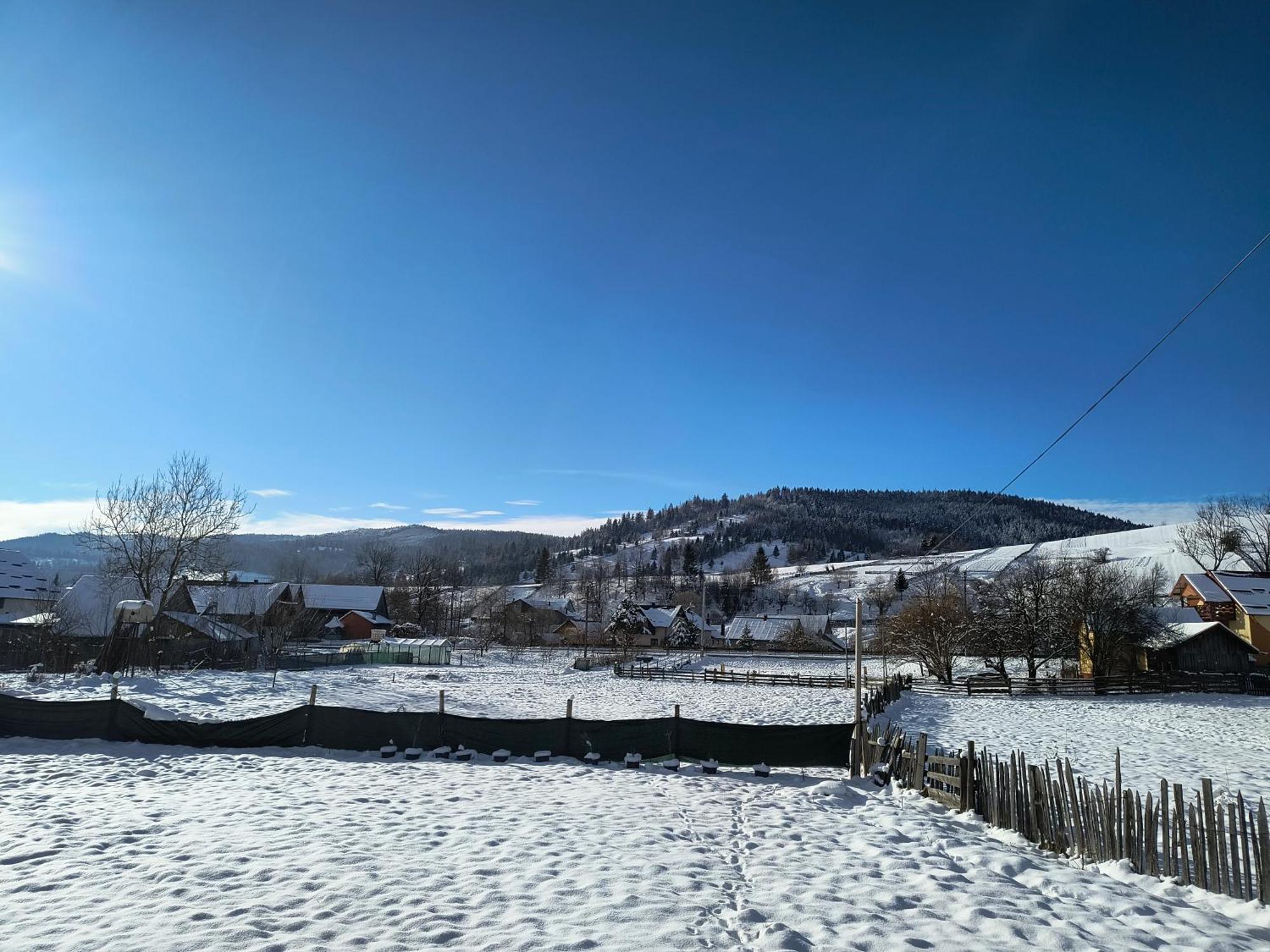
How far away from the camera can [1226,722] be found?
25.8 meters

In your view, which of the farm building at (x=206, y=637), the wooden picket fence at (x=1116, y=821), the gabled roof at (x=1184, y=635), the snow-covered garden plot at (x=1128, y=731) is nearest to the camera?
the wooden picket fence at (x=1116, y=821)

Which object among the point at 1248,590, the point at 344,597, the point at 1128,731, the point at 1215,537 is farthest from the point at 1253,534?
the point at 344,597

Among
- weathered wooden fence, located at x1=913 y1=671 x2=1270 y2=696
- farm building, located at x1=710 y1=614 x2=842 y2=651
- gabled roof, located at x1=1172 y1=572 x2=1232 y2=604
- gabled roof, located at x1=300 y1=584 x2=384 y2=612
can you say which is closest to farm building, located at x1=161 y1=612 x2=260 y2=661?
gabled roof, located at x1=300 y1=584 x2=384 y2=612

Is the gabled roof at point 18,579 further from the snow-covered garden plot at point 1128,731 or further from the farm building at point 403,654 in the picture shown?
the snow-covered garden plot at point 1128,731

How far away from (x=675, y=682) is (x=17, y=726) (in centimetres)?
3293

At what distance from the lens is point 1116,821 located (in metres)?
9.06

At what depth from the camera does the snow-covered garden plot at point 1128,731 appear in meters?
16.5

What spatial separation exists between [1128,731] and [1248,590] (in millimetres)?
34186

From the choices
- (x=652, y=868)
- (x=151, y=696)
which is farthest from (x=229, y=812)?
(x=151, y=696)

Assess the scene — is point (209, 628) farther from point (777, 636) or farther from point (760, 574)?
point (760, 574)

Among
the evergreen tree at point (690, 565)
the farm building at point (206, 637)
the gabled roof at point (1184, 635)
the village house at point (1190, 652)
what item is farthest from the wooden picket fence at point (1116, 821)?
the evergreen tree at point (690, 565)

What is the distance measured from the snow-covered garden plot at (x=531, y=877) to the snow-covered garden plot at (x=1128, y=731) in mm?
5721

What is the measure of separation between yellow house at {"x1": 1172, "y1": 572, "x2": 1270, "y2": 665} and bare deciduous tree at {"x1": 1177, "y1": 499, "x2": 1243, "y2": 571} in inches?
1067

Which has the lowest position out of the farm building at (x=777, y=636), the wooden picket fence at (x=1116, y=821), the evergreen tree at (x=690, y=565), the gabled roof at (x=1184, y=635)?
the farm building at (x=777, y=636)
